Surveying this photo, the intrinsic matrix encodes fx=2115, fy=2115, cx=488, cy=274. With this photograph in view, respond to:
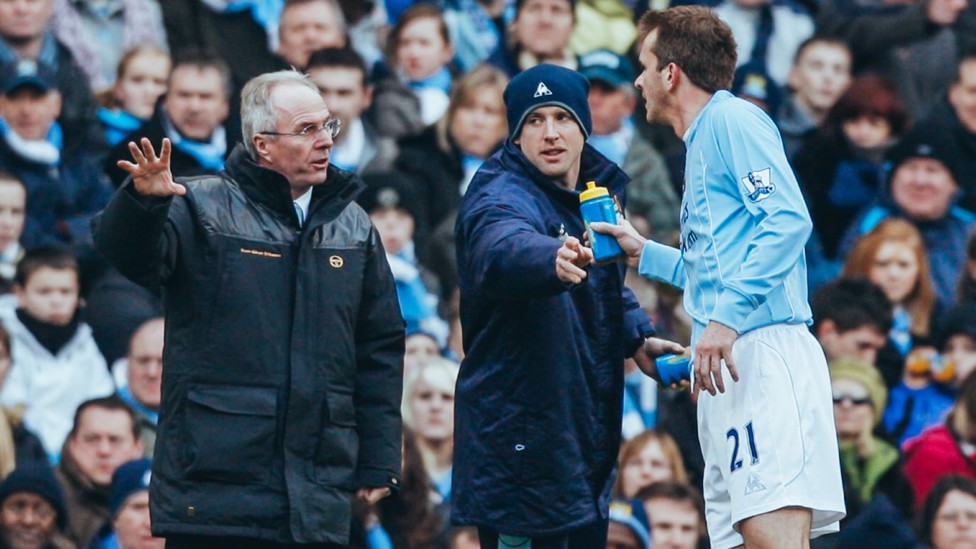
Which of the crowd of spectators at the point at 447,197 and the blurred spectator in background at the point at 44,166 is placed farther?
the blurred spectator in background at the point at 44,166

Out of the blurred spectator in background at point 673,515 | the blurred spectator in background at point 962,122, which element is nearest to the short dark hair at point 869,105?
the blurred spectator in background at point 962,122

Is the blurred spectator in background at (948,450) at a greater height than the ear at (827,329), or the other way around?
the ear at (827,329)

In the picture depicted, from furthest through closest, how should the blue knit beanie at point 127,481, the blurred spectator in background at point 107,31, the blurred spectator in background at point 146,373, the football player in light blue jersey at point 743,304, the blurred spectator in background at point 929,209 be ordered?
the blurred spectator in background at point 929,209, the blurred spectator in background at point 107,31, the blurred spectator in background at point 146,373, the blue knit beanie at point 127,481, the football player in light blue jersey at point 743,304

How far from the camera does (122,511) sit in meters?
9.76

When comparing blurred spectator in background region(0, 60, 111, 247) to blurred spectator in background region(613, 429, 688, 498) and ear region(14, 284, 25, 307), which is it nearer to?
ear region(14, 284, 25, 307)

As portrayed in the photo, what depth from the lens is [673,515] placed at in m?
10.6

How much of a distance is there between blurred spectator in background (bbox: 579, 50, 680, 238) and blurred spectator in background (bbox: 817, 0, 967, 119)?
2423 mm

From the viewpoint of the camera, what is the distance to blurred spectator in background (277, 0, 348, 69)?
1305cm

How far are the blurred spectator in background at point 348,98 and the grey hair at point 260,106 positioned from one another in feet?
15.9

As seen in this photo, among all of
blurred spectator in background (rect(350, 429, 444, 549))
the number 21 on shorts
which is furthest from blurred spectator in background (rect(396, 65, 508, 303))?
the number 21 on shorts

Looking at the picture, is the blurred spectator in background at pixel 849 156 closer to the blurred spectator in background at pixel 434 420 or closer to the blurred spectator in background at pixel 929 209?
the blurred spectator in background at pixel 929 209

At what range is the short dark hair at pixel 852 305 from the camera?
12141 mm

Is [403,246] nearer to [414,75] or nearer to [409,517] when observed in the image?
[414,75]

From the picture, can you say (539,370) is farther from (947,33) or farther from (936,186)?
(947,33)
